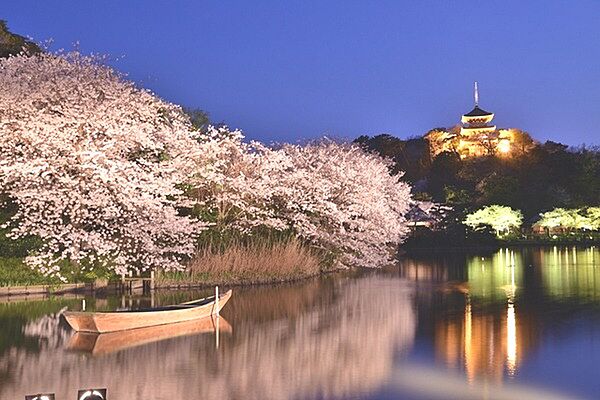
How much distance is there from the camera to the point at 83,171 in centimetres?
1873

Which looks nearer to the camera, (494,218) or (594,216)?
(494,218)

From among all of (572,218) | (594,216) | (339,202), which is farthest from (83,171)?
(594,216)

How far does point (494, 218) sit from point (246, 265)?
34126mm

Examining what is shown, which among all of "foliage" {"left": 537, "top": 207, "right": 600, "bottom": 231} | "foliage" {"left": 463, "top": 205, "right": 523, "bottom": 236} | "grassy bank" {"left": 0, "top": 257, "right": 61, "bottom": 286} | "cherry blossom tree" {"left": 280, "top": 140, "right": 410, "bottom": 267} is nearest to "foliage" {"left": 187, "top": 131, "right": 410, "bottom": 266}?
"cherry blossom tree" {"left": 280, "top": 140, "right": 410, "bottom": 267}

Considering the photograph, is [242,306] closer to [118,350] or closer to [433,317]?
[433,317]

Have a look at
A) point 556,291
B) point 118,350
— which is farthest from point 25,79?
point 556,291

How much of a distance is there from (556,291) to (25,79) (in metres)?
15.1

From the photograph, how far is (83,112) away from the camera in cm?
1886

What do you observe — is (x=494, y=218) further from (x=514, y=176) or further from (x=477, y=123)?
(x=477, y=123)

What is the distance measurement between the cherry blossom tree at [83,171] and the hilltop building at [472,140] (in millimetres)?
51450

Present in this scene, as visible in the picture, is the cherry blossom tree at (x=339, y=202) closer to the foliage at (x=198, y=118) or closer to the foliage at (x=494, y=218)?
the foliage at (x=198, y=118)

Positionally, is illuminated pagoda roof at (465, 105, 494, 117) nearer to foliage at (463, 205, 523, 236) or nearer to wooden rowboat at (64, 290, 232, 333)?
foliage at (463, 205, 523, 236)

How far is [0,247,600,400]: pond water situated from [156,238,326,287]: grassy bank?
1393 mm

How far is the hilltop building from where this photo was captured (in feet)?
227
